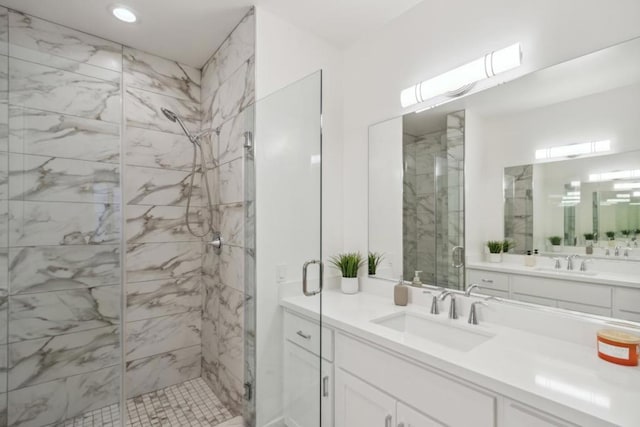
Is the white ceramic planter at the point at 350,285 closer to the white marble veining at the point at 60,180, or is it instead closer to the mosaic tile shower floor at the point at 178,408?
the mosaic tile shower floor at the point at 178,408

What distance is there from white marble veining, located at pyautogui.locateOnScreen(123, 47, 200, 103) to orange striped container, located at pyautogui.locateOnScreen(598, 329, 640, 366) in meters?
3.01

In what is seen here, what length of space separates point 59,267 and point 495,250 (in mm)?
2217

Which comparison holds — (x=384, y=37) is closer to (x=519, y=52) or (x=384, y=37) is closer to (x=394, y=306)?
(x=519, y=52)

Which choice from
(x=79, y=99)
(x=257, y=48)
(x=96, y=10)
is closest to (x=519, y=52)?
(x=257, y=48)

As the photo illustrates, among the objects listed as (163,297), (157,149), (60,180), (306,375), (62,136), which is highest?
(157,149)

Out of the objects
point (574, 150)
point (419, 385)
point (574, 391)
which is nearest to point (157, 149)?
point (419, 385)

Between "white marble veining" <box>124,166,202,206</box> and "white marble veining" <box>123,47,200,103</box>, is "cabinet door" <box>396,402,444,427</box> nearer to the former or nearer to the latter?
"white marble veining" <box>124,166,202,206</box>

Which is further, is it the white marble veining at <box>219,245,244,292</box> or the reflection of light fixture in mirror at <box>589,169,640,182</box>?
the white marble veining at <box>219,245,244,292</box>

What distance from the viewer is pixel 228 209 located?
2250 millimetres

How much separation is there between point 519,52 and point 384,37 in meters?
0.93

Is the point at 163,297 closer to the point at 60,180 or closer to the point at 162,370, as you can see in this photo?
the point at 162,370

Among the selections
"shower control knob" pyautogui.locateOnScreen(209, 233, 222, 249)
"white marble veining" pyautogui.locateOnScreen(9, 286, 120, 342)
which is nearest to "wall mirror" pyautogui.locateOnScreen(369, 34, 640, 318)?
"shower control knob" pyautogui.locateOnScreen(209, 233, 222, 249)

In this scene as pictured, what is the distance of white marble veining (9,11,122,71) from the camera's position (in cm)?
193

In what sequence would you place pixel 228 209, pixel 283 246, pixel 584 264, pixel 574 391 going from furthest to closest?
pixel 228 209, pixel 283 246, pixel 584 264, pixel 574 391
